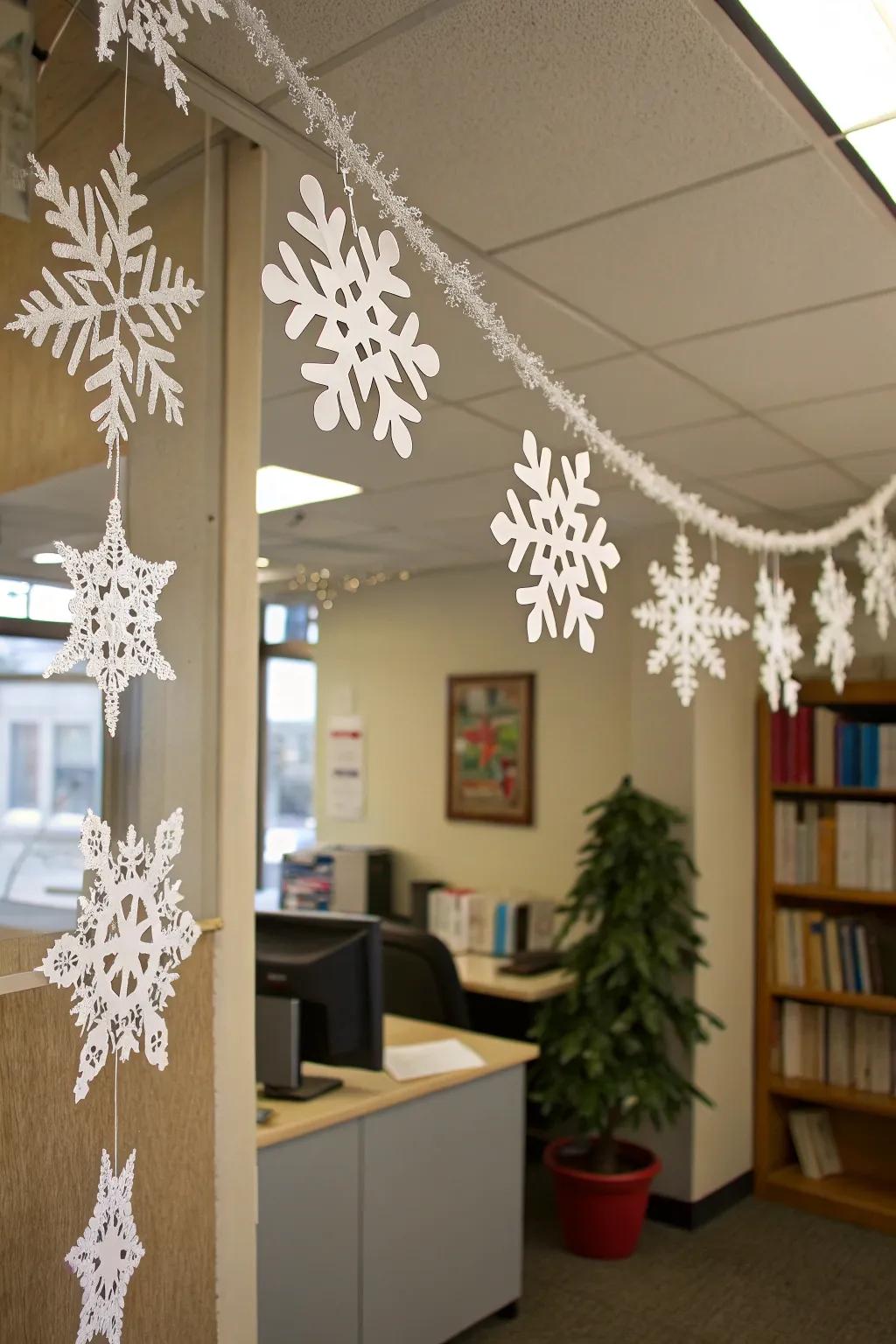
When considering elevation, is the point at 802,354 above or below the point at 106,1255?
above

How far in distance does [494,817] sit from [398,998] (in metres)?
1.57

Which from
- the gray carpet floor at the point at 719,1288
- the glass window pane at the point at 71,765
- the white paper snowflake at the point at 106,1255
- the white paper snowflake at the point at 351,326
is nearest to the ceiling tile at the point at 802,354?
the white paper snowflake at the point at 351,326

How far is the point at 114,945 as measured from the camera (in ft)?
3.85

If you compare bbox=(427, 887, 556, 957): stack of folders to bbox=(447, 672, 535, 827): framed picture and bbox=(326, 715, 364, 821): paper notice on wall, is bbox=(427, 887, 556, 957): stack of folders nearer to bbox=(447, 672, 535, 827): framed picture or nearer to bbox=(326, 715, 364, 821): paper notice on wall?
bbox=(447, 672, 535, 827): framed picture

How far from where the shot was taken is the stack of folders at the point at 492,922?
4.95 m

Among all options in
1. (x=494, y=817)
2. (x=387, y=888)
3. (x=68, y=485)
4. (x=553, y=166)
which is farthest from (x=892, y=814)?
(x=68, y=485)

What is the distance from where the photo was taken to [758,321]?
233 cm

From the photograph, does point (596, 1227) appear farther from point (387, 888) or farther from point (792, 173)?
point (792, 173)

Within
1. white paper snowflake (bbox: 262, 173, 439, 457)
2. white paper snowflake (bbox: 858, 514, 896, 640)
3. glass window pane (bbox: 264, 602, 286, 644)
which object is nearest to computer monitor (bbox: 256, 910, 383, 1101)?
white paper snowflake (bbox: 858, 514, 896, 640)

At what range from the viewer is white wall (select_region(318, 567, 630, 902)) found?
5.05m

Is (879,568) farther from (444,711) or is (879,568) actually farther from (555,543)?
(444,711)

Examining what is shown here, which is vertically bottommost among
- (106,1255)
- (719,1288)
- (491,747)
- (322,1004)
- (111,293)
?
(719,1288)

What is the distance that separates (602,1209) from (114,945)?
320 cm

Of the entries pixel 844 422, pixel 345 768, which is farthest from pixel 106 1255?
pixel 345 768
